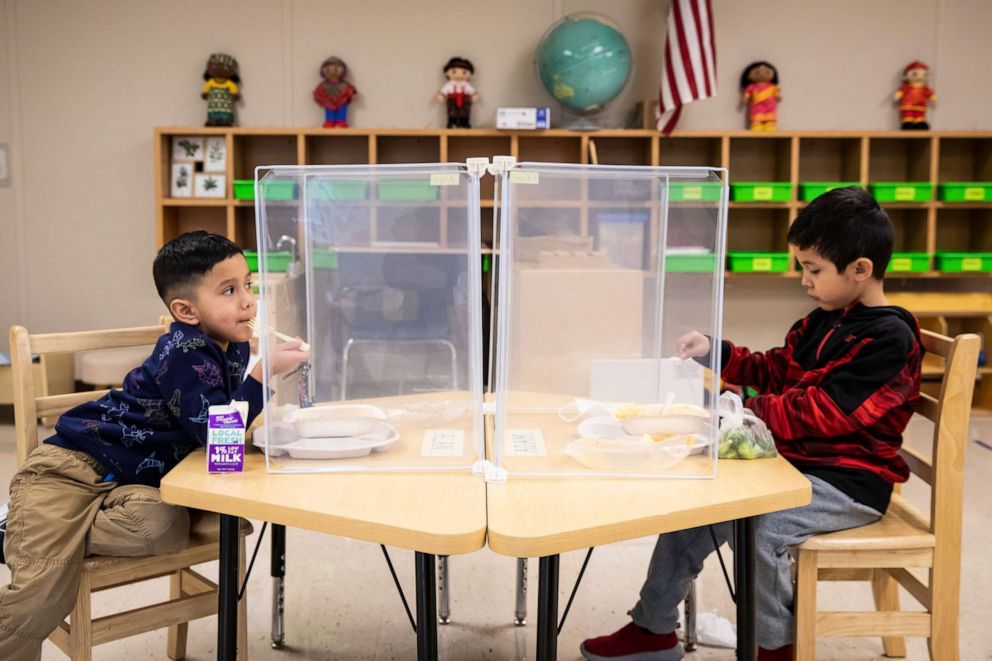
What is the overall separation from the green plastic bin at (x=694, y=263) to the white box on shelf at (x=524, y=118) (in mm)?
3096

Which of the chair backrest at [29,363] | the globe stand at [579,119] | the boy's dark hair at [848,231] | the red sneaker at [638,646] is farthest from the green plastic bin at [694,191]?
the globe stand at [579,119]

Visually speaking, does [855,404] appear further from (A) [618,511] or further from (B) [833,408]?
(A) [618,511]

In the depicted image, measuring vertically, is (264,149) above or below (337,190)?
above

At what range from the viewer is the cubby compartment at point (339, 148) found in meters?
4.89

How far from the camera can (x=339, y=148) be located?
16.1 ft

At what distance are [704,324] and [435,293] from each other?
16.9 inches

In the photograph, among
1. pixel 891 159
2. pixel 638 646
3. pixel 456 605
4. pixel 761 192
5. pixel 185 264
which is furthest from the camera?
pixel 891 159

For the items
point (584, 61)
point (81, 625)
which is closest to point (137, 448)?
point (81, 625)

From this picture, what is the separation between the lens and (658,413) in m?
1.54

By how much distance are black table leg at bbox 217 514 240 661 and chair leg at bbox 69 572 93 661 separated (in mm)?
285

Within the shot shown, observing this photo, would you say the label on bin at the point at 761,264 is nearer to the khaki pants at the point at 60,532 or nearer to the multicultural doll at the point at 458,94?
the multicultural doll at the point at 458,94

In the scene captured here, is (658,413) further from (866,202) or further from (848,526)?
(866,202)

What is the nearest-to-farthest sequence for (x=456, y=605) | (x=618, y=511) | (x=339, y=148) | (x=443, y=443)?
1. (x=618, y=511)
2. (x=443, y=443)
3. (x=456, y=605)
4. (x=339, y=148)

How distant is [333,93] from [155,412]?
3.33 metres
